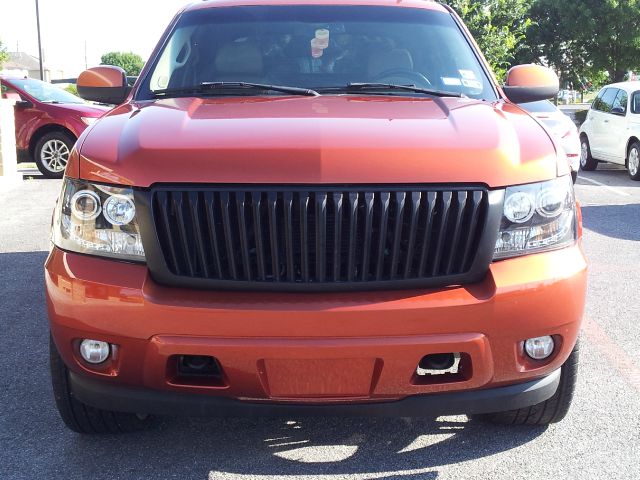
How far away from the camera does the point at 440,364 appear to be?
2.59m

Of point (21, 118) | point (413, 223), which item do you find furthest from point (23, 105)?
point (413, 223)

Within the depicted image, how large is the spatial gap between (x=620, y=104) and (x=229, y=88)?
11.4m

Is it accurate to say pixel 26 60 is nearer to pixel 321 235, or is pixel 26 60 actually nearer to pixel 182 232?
pixel 182 232

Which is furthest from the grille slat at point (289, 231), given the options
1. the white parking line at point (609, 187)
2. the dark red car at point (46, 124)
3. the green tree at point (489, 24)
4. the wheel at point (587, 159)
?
the green tree at point (489, 24)

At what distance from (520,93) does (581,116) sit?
26.8 metres

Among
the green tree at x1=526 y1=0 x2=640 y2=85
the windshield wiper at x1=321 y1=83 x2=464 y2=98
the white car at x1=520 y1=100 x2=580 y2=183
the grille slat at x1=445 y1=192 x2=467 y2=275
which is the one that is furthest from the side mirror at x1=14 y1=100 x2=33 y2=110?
the green tree at x1=526 y1=0 x2=640 y2=85

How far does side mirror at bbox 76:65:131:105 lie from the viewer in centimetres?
417

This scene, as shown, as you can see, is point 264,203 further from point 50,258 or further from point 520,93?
point 520,93

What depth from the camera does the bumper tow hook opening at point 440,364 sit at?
8.45 ft

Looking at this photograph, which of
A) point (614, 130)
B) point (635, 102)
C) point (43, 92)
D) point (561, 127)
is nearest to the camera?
point (561, 127)

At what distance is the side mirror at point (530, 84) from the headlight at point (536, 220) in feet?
4.54

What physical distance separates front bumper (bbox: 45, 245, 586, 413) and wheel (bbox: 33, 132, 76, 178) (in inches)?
413

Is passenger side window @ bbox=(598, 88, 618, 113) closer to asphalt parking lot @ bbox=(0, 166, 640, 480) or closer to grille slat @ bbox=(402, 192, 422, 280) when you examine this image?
asphalt parking lot @ bbox=(0, 166, 640, 480)

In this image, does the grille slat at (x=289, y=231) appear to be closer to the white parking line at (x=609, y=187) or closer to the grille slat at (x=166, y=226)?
the grille slat at (x=166, y=226)
